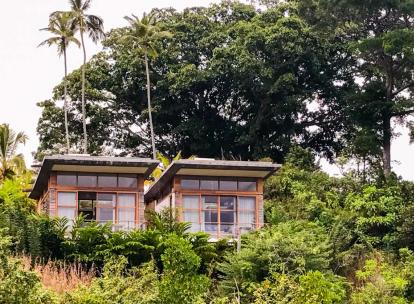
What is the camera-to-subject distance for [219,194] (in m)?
33.3

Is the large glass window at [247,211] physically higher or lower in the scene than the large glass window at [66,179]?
lower

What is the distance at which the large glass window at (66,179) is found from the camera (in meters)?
32.8

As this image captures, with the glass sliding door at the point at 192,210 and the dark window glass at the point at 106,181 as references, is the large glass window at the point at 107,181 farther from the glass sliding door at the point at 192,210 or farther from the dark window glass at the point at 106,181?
the glass sliding door at the point at 192,210

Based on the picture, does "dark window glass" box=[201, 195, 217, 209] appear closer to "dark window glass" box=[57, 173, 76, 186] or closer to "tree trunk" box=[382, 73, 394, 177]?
"dark window glass" box=[57, 173, 76, 186]

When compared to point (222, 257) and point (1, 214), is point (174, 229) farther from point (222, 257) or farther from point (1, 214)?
point (1, 214)

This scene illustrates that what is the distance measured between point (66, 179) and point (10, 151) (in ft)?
48.8

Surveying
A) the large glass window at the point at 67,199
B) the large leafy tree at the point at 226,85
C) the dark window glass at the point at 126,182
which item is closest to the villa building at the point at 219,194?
the dark window glass at the point at 126,182

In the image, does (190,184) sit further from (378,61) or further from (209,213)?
(378,61)

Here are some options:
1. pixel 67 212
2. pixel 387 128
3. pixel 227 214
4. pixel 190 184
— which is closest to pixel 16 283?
pixel 67 212

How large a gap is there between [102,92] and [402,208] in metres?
23.2

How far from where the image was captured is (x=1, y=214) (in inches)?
1059

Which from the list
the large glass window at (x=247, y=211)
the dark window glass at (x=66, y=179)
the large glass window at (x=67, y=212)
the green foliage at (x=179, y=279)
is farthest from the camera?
the large glass window at (x=247, y=211)

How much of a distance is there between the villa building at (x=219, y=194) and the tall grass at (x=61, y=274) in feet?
21.6

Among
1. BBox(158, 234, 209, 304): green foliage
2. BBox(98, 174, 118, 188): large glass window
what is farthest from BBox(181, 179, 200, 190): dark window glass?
BBox(158, 234, 209, 304): green foliage
